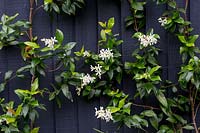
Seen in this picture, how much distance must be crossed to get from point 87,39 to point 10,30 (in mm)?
407

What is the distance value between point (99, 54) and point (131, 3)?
0.32m

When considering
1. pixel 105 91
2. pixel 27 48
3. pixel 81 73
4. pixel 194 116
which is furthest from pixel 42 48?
pixel 194 116

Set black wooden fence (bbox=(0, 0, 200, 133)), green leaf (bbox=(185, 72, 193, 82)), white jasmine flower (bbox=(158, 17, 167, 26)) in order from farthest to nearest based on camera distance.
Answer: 1. black wooden fence (bbox=(0, 0, 200, 133))
2. white jasmine flower (bbox=(158, 17, 167, 26))
3. green leaf (bbox=(185, 72, 193, 82))

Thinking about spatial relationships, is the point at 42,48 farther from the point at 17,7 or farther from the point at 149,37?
the point at 149,37

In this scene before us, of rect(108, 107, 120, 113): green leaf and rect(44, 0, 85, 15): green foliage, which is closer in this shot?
rect(108, 107, 120, 113): green leaf

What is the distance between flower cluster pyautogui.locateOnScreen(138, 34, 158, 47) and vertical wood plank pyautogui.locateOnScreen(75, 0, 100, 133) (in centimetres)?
27

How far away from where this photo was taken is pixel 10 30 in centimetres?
250

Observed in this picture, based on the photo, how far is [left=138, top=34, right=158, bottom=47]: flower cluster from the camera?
241 cm

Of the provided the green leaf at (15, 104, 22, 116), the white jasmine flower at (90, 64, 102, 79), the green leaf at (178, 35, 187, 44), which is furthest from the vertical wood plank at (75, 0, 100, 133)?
the green leaf at (178, 35, 187, 44)

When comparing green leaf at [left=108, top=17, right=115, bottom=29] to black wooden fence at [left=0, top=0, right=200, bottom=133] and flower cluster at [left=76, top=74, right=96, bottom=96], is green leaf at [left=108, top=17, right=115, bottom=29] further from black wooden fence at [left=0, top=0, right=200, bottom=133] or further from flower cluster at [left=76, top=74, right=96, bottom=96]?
flower cluster at [left=76, top=74, right=96, bottom=96]

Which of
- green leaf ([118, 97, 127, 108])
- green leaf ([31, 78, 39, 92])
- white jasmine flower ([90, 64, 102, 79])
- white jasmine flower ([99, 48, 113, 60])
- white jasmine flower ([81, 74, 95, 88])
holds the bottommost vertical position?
green leaf ([118, 97, 127, 108])

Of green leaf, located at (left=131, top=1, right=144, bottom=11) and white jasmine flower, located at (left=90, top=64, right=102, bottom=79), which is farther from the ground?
green leaf, located at (left=131, top=1, right=144, bottom=11)

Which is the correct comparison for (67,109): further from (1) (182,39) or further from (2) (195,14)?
(2) (195,14)

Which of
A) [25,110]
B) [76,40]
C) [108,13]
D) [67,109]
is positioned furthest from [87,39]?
[25,110]
